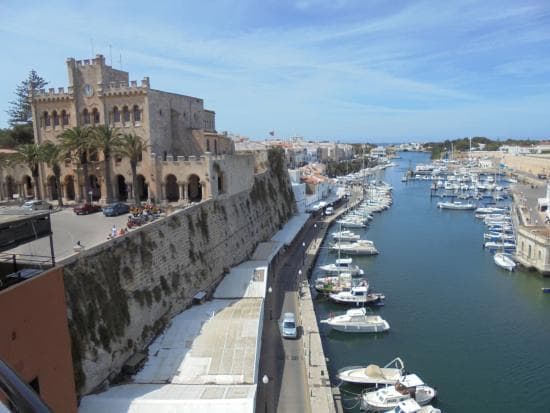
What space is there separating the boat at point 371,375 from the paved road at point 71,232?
37.4 ft

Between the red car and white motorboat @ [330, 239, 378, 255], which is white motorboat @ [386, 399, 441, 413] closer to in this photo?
the red car

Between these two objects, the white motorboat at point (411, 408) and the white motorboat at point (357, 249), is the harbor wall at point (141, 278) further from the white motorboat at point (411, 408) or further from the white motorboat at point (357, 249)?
the white motorboat at point (357, 249)

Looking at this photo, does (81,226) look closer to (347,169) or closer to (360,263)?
(360,263)

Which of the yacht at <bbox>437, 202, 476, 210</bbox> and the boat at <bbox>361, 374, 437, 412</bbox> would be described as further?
the yacht at <bbox>437, 202, 476, 210</bbox>

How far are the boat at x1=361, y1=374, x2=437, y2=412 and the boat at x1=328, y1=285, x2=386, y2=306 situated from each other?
9328 mm

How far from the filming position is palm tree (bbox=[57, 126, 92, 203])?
26156 millimetres

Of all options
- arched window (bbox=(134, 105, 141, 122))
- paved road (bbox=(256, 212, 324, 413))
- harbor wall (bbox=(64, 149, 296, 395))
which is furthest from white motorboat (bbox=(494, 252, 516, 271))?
arched window (bbox=(134, 105, 141, 122))

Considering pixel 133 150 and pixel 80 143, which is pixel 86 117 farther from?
pixel 133 150

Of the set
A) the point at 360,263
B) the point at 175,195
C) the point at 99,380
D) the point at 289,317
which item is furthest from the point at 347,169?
the point at 99,380

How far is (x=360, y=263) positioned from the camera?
37281 millimetres

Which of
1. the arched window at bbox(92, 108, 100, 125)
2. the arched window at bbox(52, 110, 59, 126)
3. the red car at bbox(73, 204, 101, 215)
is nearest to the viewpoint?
the red car at bbox(73, 204, 101, 215)

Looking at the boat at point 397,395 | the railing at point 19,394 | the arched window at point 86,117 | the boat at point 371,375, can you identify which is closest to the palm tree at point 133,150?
the arched window at point 86,117

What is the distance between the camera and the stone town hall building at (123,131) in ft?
89.2

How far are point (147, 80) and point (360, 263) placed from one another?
2156 centimetres
